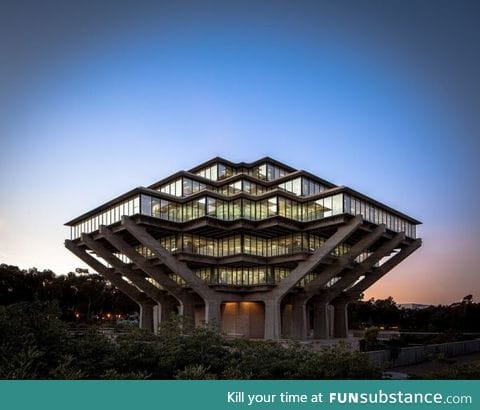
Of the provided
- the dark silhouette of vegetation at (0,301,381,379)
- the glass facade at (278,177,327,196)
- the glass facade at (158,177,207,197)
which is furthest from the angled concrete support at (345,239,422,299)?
the dark silhouette of vegetation at (0,301,381,379)

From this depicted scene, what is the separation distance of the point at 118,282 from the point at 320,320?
23593mm

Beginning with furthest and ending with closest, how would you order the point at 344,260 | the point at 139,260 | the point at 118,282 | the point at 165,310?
the point at 118,282 → the point at 165,310 → the point at 344,260 → the point at 139,260

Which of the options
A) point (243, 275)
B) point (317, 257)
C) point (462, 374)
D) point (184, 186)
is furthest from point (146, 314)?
point (462, 374)

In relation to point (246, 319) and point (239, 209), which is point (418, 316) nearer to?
point (246, 319)

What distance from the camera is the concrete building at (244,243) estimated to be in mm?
46938

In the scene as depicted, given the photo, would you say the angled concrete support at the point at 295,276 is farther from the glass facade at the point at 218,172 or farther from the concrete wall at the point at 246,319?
the glass facade at the point at 218,172

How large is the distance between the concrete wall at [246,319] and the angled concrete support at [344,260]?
6.74m

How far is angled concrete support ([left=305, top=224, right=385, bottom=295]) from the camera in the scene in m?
48.6

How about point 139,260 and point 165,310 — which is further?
point 165,310

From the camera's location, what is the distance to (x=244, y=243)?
49656mm

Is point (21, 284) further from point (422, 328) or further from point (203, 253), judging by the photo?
point (422, 328)

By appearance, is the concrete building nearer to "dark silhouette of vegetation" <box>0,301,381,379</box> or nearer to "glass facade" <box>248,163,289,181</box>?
"glass facade" <box>248,163,289,181</box>

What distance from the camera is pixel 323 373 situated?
13.5m
